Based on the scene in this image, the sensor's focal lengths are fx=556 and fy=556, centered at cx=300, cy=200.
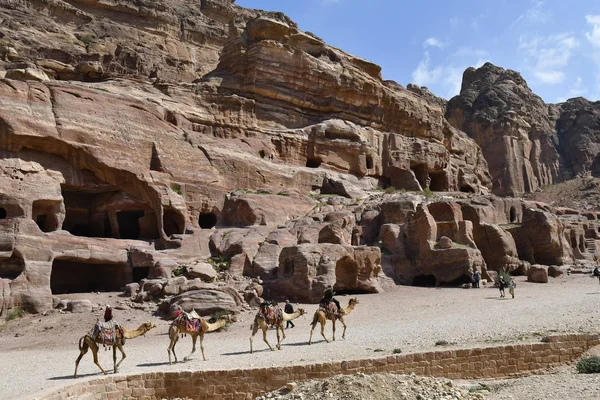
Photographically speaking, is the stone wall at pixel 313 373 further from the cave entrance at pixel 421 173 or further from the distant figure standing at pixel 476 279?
the cave entrance at pixel 421 173

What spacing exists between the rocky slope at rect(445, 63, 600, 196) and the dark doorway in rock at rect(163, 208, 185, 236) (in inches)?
2504

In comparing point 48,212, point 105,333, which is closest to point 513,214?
point 48,212

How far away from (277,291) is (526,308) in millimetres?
10199

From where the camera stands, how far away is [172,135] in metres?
33.2

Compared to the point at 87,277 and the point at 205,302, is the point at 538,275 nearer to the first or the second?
the point at 205,302

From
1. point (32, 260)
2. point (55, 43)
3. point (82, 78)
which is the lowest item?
point (32, 260)

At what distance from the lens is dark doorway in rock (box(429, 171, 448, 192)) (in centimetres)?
5503

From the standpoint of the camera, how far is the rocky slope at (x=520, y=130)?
85250mm

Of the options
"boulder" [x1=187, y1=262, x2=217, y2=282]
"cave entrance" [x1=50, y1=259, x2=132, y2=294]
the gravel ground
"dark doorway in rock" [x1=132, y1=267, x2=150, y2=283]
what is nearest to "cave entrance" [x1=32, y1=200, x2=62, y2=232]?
"cave entrance" [x1=50, y1=259, x2=132, y2=294]

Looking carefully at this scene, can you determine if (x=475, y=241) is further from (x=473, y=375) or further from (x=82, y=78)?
(x=82, y=78)

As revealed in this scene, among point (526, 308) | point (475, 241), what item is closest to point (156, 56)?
point (475, 241)

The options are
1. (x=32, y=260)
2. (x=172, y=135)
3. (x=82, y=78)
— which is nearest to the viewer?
(x=32, y=260)

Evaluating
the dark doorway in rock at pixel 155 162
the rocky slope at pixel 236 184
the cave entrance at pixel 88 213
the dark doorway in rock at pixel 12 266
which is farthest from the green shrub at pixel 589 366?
the cave entrance at pixel 88 213

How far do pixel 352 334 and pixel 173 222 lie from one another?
16.1 m
